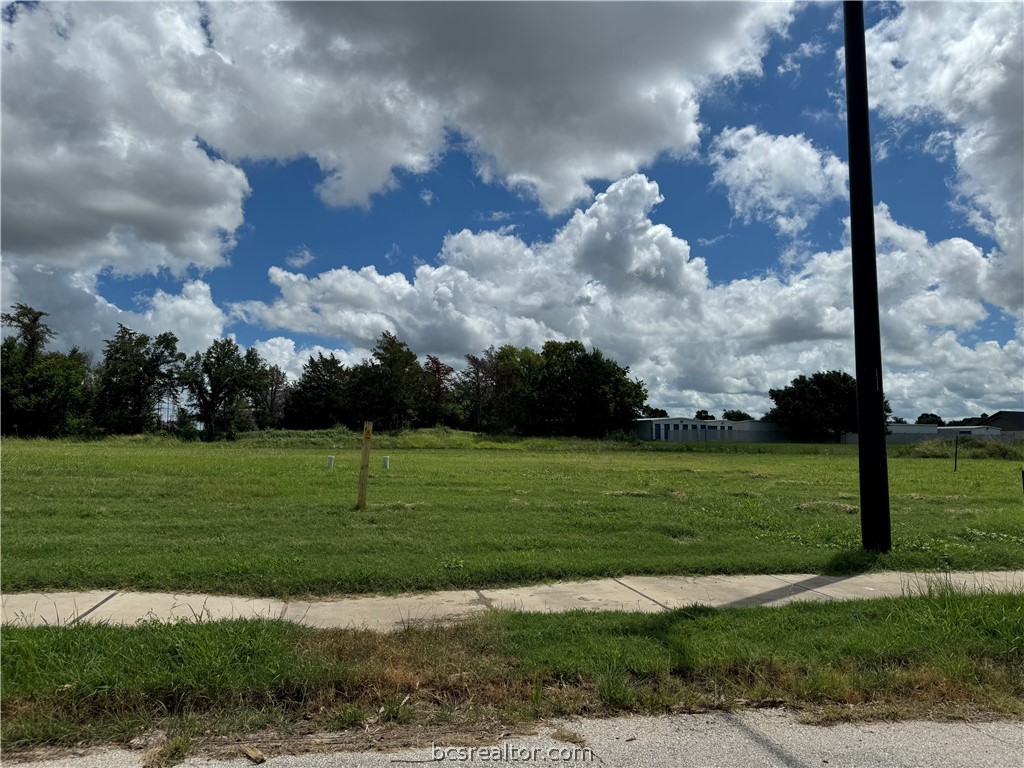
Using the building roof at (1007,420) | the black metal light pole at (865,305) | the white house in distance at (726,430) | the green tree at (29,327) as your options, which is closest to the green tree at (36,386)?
the green tree at (29,327)

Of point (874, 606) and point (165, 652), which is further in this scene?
point (874, 606)

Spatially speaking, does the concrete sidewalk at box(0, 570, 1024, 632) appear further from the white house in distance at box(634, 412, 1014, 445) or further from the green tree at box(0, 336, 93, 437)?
the white house in distance at box(634, 412, 1014, 445)

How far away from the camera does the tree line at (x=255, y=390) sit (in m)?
62.3

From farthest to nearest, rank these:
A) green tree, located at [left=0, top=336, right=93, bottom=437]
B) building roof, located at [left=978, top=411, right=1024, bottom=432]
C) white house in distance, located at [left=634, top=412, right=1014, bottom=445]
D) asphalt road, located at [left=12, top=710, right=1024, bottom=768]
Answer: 1. building roof, located at [left=978, top=411, right=1024, bottom=432]
2. white house in distance, located at [left=634, top=412, right=1014, bottom=445]
3. green tree, located at [left=0, top=336, right=93, bottom=437]
4. asphalt road, located at [left=12, top=710, right=1024, bottom=768]

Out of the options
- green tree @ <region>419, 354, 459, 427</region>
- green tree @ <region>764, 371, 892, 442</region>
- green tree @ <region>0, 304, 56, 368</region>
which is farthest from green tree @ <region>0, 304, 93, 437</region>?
green tree @ <region>764, 371, 892, 442</region>

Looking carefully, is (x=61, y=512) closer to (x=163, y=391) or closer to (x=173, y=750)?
(x=173, y=750)

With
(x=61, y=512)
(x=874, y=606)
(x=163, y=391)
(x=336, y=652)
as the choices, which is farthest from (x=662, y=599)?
(x=163, y=391)

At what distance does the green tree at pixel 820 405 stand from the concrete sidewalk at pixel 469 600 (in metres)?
79.3

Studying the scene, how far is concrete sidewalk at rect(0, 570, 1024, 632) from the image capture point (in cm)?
579

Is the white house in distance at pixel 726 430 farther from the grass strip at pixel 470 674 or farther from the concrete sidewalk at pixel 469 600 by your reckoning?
the grass strip at pixel 470 674

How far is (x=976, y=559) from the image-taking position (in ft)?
29.2

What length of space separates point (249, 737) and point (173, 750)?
383 millimetres

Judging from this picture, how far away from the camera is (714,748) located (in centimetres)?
365

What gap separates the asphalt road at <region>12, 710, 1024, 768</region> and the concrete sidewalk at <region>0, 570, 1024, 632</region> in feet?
6.82
